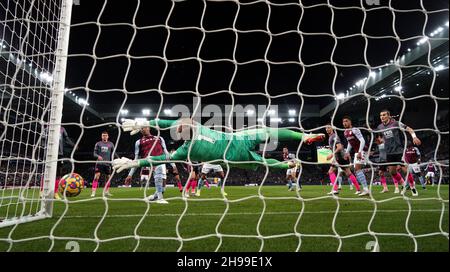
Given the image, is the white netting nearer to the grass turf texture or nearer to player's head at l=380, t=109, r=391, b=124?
the grass turf texture

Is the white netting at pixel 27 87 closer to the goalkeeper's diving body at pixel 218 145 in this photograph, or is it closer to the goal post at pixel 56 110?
the goal post at pixel 56 110

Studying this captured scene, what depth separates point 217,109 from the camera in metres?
10.5

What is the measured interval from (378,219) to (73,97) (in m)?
20.7

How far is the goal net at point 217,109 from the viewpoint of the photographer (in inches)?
103

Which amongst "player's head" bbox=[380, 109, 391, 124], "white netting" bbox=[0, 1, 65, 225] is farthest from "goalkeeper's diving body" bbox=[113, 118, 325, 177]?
"player's head" bbox=[380, 109, 391, 124]

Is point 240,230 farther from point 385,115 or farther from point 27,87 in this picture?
point 385,115

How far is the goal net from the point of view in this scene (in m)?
2.62

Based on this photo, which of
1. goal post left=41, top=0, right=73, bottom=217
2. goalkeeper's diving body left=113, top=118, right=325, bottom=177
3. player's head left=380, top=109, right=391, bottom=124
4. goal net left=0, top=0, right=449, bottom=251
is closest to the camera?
goal net left=0, top=0, right=449, bottom=251

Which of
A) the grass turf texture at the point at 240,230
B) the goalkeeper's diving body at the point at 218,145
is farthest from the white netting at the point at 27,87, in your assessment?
the goalkeeper's diving body at the point at 218,145

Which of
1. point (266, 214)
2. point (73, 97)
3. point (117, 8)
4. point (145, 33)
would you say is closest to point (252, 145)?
point (266, 214)

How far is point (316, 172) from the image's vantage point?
23344 millimetres

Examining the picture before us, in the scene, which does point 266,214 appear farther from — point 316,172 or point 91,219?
point 316,172
